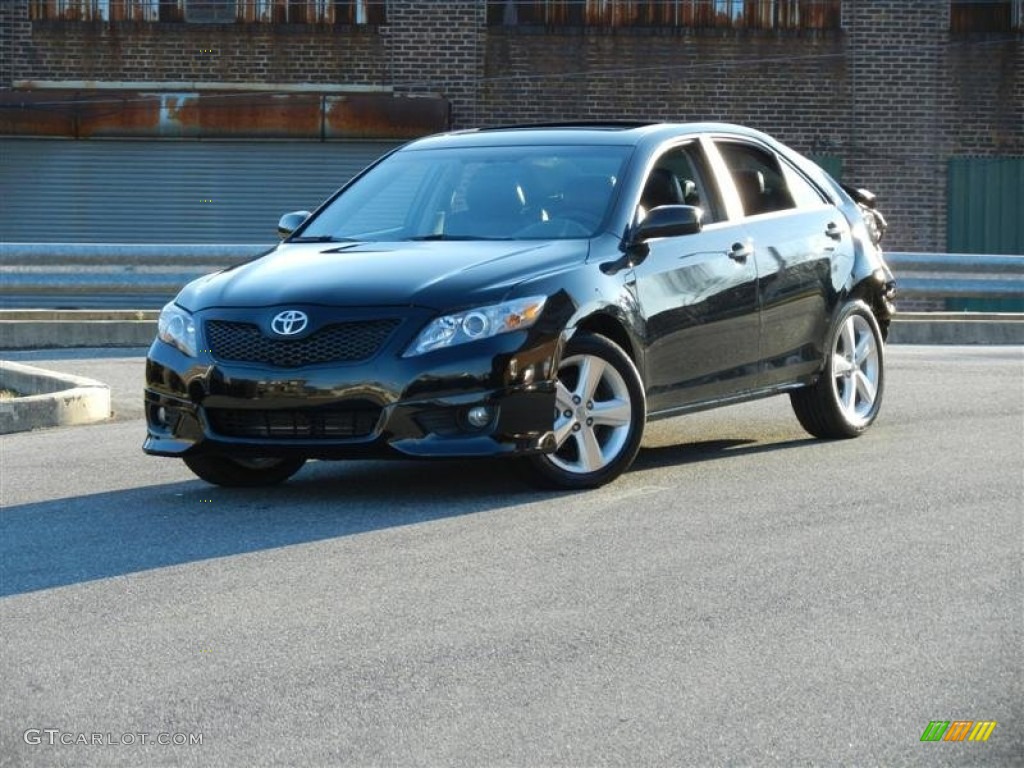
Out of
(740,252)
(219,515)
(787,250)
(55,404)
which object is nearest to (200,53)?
(55,404)

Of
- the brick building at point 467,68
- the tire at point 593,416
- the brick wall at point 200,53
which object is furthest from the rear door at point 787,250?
the brick wall at point 200,53

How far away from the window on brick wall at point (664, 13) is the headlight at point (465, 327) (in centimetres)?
1830

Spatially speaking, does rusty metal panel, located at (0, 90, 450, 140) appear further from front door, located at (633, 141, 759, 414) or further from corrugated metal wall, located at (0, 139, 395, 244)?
front door, located at (633, 141, 759, 414)

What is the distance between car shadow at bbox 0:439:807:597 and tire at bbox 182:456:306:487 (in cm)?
5

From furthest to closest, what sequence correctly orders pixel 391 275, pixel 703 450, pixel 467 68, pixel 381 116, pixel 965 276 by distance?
pixel 467 68 → pixel 381 116 → pixel 965 276 → pixel 703 450 → pixel 391 275

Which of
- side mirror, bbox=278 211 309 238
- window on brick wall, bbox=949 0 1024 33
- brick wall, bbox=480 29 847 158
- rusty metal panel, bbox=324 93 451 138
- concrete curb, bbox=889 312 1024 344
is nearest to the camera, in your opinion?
side mirror, bbox=278 211 309 238

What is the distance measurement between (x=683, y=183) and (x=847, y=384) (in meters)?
1.52

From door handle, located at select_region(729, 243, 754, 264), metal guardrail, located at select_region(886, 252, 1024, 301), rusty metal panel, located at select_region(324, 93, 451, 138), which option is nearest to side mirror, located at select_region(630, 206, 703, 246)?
door handle, located at select_region(729, 243, 754, 264)

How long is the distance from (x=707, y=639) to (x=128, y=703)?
5.40 feet

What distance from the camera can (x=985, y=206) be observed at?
26.5m

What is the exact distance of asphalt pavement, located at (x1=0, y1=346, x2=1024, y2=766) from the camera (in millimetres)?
4887

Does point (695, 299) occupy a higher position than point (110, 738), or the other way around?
point (695, 299)

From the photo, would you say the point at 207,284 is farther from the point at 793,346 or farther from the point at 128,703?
the point at 128,703

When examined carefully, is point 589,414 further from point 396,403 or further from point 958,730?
point 958,730
